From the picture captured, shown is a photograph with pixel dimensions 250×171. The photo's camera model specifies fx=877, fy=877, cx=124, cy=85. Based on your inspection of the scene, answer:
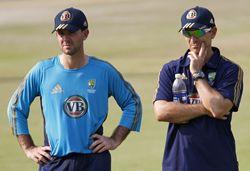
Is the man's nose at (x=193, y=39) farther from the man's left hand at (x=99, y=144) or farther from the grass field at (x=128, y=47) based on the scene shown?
the grass field at (x=128, y=47)

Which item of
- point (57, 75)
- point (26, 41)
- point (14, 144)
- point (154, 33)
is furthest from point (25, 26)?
point (57, 75)

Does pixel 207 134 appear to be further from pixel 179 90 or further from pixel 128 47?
pixel 128 47

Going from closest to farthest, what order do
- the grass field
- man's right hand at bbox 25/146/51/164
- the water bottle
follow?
the water bottle
man's right hand at bbox 25/146/51/164
the grass field

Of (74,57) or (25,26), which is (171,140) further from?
(25,26)

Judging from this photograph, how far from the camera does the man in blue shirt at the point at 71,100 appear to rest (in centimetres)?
605

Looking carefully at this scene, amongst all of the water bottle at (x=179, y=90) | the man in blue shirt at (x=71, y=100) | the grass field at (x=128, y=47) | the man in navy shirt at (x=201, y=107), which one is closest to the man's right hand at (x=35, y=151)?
the man in blue shirt at (x=71, y=100)

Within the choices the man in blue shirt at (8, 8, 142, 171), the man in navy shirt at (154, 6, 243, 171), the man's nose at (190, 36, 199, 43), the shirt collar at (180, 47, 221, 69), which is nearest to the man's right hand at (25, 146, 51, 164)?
the man in blue shirt at (8, 8, 142, 171)

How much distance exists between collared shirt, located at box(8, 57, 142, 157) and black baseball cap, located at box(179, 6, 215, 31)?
0.63 meters

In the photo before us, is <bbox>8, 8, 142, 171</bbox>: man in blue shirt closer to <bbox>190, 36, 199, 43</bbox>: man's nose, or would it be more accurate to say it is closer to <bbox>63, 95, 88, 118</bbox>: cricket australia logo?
<bbox>63, 95, 88, 118</bbox>: cricket australia logo

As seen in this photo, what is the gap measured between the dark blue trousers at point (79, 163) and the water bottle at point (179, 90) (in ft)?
2.21

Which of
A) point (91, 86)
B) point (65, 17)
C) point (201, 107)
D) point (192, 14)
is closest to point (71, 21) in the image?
point (65, 17)

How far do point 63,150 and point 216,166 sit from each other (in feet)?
3.48

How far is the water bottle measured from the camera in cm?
606

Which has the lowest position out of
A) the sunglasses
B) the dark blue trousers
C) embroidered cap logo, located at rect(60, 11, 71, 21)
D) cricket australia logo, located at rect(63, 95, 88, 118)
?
the dark blue trousers
